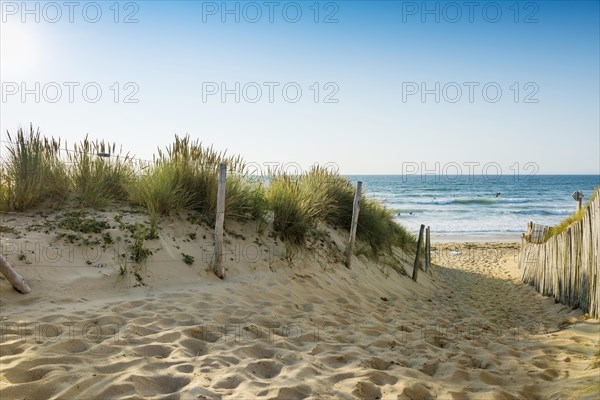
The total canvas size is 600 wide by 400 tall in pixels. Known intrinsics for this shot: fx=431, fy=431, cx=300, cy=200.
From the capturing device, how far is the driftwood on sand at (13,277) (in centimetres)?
473

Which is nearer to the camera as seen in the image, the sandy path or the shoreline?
the sandy path

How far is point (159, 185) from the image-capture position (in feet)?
24.5

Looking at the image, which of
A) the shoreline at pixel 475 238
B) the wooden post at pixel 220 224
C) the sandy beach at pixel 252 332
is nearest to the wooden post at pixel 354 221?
the sandy beach at pixel 252 332

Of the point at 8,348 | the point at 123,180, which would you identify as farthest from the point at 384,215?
the point at 8,348

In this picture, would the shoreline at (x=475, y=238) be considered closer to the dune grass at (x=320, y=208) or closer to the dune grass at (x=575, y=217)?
the dune grass at (x=320, y=208)

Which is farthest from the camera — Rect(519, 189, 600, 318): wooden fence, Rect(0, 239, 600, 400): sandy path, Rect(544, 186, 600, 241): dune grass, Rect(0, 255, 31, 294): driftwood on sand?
Rect(544, 186, 600, 241): dune grass

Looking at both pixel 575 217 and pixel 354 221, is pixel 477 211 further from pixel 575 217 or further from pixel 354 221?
A: pixel 354 221

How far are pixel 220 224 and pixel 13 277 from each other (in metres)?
2.61

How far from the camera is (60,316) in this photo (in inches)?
170

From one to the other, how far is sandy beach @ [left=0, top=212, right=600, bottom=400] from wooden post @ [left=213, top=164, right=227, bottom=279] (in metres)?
0.15

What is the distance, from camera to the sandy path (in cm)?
310

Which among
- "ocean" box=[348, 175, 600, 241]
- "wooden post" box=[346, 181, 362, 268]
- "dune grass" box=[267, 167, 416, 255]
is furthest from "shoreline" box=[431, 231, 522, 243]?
"wooden post" box=[346, 181, 362, 268]

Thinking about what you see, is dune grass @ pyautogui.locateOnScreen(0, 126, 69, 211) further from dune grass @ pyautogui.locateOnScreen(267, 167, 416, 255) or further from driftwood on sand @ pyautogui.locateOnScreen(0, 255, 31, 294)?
dune grass @ pyautogui.locateOnScreen(267, 167, 416, 255)

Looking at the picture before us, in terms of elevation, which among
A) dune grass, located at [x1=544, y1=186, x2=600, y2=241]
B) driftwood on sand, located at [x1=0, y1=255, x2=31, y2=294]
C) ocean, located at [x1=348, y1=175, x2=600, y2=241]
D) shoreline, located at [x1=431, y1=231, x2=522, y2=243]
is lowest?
shoreline, located at [x1=431, y1=231, x2=522, y2=243]
